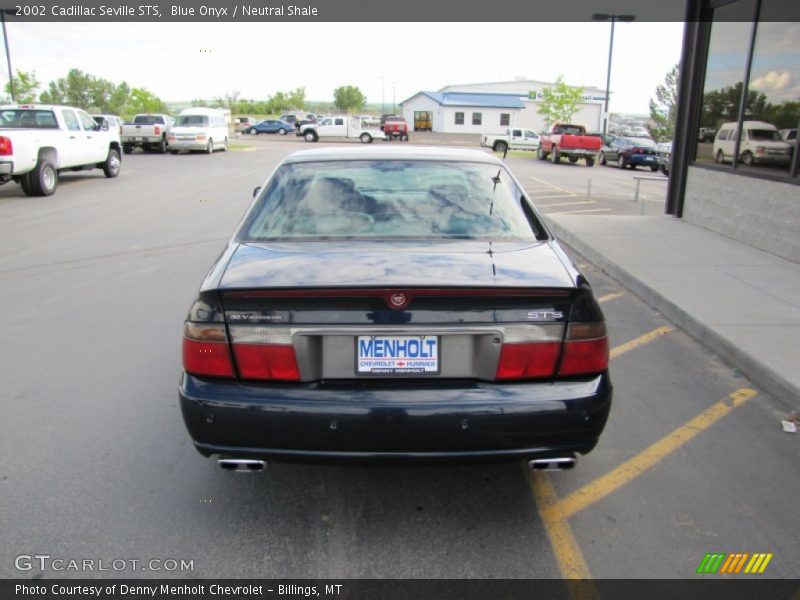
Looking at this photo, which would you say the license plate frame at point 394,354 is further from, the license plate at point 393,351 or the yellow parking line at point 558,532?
the yellow parking line at point 558,532

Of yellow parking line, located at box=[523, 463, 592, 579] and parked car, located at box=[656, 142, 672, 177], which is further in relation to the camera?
parked car, located at box=[656, 142, 672, 177]

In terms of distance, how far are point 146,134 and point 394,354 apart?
103 feet

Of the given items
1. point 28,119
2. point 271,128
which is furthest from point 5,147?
point 271,128

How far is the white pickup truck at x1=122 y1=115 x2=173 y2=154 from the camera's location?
3039 centimetres

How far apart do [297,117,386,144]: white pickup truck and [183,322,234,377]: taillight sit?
44403mm

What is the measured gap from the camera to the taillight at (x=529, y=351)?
2.67 m

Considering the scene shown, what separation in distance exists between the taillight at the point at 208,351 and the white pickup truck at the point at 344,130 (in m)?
44.4

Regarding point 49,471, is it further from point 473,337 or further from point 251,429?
point 473,337

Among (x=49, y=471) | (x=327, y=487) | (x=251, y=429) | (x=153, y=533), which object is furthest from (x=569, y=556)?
(x=49, y=471)

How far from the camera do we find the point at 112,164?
751 inches

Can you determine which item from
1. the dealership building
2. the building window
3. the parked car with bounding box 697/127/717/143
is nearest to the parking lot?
the building window

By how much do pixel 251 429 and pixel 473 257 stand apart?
1244 mm

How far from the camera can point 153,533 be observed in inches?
113

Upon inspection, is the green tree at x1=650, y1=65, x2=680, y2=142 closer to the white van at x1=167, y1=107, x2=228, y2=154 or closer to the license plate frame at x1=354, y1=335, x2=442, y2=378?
the white van at x1=167, y1=107, x2=228, y2=154
